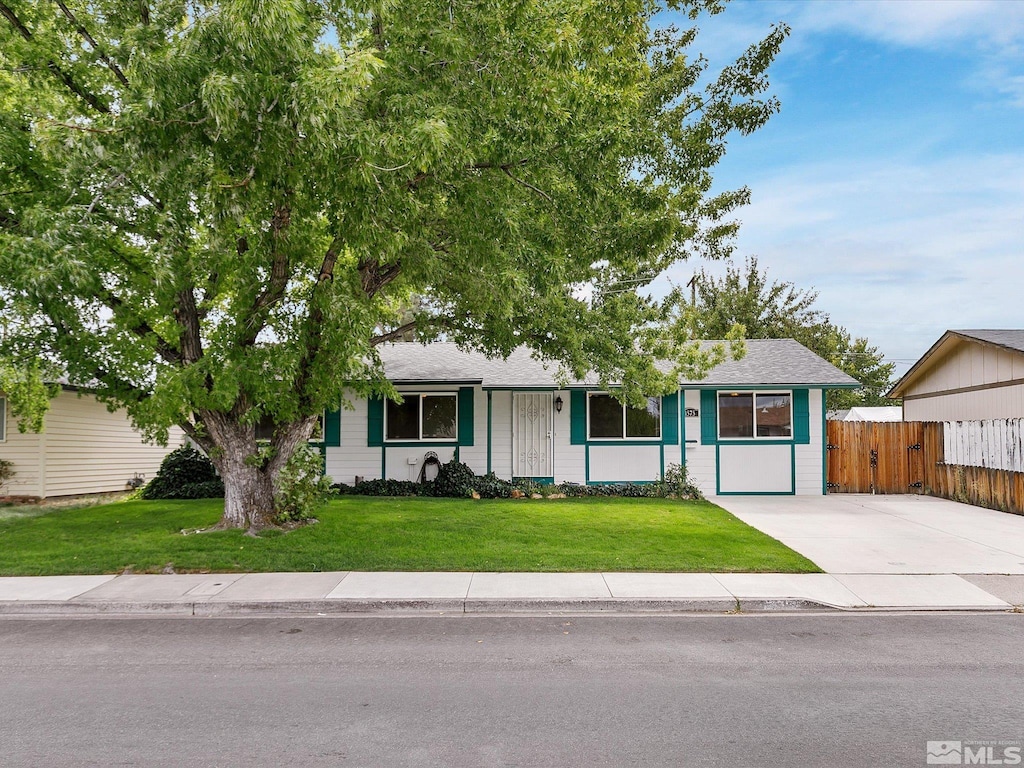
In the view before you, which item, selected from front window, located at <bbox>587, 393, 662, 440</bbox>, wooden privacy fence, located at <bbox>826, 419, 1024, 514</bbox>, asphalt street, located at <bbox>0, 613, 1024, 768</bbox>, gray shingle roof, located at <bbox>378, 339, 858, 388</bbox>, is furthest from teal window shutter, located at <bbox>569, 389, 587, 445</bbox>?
asphalt street, located at <bbox>0, 613, 1024, 768</bbox>

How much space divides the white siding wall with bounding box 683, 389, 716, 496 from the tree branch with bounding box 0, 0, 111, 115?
44.7 ft

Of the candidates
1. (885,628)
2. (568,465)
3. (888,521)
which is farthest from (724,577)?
(568,465)

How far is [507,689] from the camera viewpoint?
5.00 metres

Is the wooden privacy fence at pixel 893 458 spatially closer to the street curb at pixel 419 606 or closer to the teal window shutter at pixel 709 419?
the teal window shutter at pixel 709 419

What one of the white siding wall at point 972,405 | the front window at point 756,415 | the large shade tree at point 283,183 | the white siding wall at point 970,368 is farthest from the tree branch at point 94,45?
the white siding wall at point 972,405

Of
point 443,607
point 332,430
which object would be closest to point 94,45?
point 443,607

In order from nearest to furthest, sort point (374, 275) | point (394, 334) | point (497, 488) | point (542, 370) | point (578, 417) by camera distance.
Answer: point (374, 275) → point (394, 334) → point (497, 488) → point (578, 417) → point (542, 370)

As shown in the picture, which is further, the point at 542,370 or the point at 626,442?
the point at 542,370

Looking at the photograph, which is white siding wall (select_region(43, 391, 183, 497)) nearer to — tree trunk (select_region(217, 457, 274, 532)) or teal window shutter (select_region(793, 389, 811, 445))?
tree trunk (select_region(217, 457, 274, 532))

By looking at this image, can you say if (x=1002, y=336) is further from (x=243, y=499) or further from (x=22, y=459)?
(x=22, y=459)

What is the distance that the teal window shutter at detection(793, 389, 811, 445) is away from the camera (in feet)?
56.6

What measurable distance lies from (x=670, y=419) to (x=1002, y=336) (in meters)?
8.58

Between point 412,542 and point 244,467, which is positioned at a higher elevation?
point 244,467

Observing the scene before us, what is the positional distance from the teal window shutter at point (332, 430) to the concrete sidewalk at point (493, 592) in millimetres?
9031
